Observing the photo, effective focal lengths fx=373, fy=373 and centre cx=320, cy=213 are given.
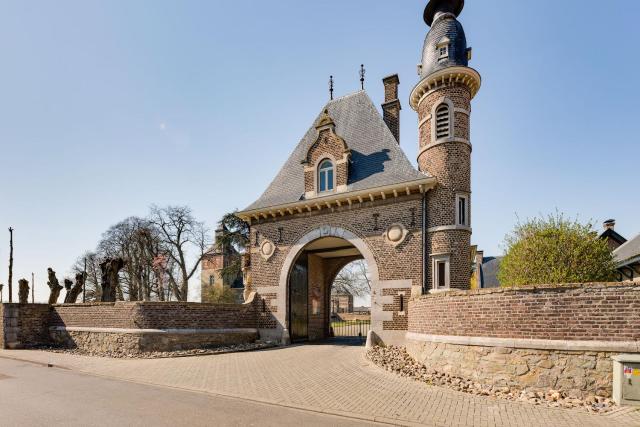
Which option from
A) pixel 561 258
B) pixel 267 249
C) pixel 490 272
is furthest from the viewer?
pixel 490 272

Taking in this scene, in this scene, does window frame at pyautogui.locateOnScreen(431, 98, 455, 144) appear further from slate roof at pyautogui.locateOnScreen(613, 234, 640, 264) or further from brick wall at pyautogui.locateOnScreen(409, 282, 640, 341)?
slate roof at pyautogui.locateOnScreen(613, 234, 640, 264)

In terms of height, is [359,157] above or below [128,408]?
above

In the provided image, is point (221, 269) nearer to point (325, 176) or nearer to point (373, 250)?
point (325, 176)

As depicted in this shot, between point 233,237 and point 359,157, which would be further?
point 233,237

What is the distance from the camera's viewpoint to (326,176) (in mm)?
17000

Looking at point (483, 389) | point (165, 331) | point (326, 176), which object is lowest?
point (165, 331)

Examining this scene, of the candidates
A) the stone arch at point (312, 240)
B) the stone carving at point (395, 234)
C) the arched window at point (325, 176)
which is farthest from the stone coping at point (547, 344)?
the arched window at point (325, 176)

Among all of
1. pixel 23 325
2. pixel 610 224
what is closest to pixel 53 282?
pixel 23 325

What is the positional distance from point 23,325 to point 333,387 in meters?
17.1

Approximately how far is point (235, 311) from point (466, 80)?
13.8 m

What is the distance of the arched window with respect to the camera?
16875 mm

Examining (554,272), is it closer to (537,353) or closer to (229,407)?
(537,353)

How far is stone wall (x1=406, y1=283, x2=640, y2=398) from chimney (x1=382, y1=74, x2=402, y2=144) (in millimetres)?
11289

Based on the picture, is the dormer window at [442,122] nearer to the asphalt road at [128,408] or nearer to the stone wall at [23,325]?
the asphalt road at [128,408]
